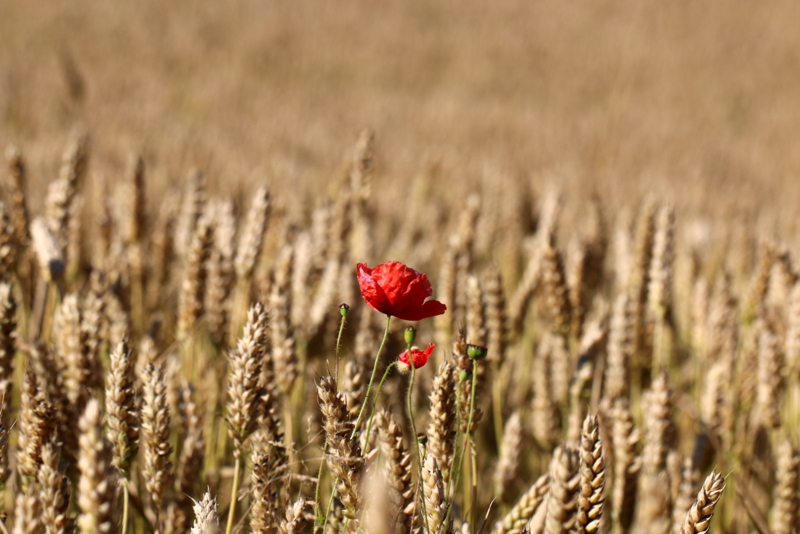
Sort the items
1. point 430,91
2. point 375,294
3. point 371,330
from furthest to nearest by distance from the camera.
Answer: point 430,91, point 371,330, point 375,294

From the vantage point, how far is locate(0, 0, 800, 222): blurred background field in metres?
6.02

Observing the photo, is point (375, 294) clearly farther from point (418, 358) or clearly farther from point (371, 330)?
point (371, 330)

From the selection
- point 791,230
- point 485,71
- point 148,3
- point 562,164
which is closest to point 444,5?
point 485,71

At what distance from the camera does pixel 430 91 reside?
9.91 meters

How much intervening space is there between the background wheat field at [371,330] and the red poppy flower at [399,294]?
8 centimetres

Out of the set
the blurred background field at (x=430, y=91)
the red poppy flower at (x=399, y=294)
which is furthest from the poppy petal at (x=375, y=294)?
the blurred background field at (x=430, y=91)

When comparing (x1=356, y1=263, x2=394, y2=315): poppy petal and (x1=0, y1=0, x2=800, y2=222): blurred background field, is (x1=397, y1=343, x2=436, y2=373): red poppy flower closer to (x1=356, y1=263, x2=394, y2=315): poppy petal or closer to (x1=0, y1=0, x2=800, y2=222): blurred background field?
(x1=356, y1=263, x2=394, y2=315): poppy petal

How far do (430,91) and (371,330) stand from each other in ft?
28.0

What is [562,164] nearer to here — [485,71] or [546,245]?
[485,71]

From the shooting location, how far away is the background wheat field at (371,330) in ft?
3.27

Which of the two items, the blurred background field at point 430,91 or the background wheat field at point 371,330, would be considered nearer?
the background wheat field at point 371,330

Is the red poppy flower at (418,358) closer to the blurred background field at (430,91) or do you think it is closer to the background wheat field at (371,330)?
the background wheat field at (371,330)

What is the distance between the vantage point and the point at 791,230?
490 cm

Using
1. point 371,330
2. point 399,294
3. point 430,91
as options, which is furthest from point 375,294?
point 430,91
